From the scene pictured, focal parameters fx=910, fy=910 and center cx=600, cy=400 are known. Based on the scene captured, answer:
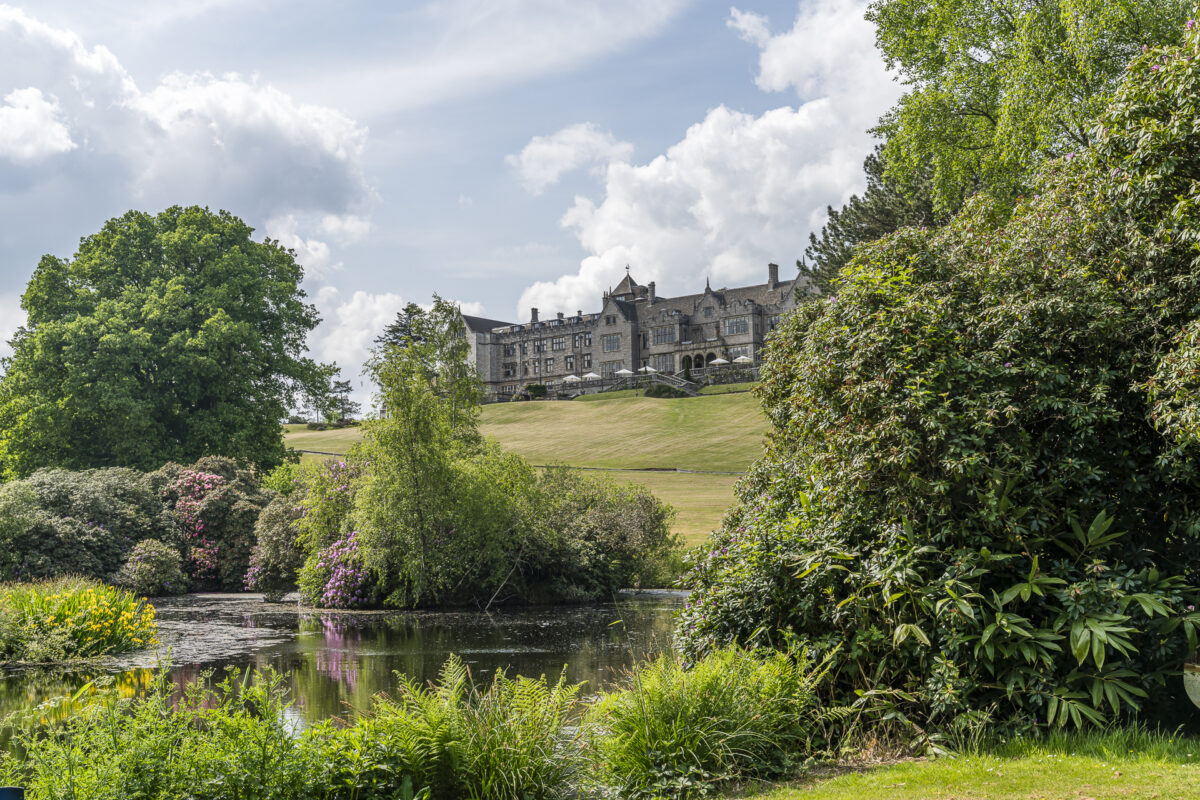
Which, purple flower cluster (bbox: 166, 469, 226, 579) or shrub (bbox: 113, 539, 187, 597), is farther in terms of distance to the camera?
purple flower cluster (bbox: 166, 469, 226, 579)

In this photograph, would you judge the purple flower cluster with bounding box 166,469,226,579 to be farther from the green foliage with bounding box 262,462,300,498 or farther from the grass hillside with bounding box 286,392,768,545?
the grass hillside with bounding box 286,392,768,545

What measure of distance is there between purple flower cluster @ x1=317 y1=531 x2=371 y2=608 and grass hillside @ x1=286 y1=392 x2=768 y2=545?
561 inches

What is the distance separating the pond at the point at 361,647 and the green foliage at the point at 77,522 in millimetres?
3276

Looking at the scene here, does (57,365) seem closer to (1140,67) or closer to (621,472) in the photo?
(621,472)

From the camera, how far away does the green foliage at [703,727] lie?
294 inches

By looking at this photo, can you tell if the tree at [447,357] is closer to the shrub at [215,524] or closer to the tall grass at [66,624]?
the shrub at [215,524]

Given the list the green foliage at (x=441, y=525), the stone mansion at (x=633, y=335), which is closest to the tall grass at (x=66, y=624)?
the green foliage at (x=441, y=525)

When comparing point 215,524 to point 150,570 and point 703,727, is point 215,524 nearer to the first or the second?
point 150,570

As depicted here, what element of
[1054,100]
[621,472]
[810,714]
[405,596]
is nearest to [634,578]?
[405,596]

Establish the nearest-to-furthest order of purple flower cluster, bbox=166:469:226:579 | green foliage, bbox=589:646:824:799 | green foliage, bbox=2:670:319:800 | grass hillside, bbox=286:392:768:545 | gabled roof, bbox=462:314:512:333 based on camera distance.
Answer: green foliage, bbox=2:670:319:800 → green foliage, bbox=589:646:824:799 → purple flower cluster, bbox=166:469:226:579 → grass hillside, bbox=286:392:768:545 → gabled roof, bbox=462:314:512:333

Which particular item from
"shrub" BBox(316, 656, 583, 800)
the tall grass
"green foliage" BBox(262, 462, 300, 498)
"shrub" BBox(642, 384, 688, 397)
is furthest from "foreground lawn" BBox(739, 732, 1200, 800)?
"shrub" BBox(642, 384, 688, 397)

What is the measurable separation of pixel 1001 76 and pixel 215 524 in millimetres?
28922

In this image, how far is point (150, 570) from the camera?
29.0m

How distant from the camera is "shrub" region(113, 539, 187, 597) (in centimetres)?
2878
